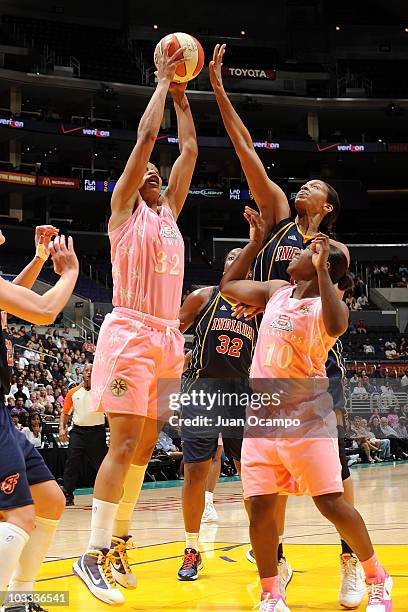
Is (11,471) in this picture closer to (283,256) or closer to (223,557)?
(283,256)

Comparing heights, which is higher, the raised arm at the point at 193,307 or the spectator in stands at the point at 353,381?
the raised arm at the point at 193,307

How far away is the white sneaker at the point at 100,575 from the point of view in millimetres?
4695

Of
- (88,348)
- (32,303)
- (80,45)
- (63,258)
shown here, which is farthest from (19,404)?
(80,45)

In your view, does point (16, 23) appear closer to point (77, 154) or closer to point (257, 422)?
point (77, 154)

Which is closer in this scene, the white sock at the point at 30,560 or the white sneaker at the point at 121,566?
the white sock at the point at 30,560

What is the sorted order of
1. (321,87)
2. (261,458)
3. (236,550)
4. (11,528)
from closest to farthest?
1. (11,528)
2. (261,458)
3. (236,550)
4. (321,87)

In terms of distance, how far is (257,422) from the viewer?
4.75 metres

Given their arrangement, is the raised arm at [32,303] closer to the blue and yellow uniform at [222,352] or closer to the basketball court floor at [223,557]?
the basketball court floor at [223,557]

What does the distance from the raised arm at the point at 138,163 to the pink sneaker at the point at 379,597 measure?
266 centimetres

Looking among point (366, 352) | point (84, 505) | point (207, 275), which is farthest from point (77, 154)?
point (84, 505)

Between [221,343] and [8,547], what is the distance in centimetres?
360

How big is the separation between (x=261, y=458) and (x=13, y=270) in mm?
26236

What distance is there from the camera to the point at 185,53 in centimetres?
557

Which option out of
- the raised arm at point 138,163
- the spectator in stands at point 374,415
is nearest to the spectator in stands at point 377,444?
the spectator in stands at point 374,415
